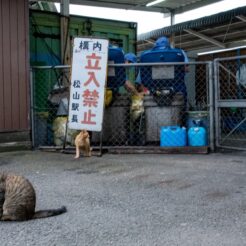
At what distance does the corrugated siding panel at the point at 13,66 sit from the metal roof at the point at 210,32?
5.74 meters

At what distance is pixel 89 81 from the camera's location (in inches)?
330

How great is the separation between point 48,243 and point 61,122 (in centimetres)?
545

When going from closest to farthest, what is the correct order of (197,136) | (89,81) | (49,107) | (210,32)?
(89,81), (197,136), (49,107), (210,32)

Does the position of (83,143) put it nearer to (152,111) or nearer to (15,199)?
(152,111)

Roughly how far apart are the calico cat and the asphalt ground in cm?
8

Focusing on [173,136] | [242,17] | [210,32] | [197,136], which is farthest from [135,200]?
[210,32]

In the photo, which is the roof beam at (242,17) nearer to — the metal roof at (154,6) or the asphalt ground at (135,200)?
the metal roof at (154,6)

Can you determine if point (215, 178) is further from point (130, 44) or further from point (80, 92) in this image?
point (130, 44)

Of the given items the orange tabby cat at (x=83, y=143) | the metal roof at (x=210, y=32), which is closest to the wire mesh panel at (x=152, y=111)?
the orange tabby cat at (x=83, y=143)

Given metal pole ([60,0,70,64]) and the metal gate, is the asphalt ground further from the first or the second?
metal pole ([60,0,70,64])

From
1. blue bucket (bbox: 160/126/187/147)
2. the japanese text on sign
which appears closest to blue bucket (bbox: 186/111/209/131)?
blue bucket (bbox: 160/126/187/147)

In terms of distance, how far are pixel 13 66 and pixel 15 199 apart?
532 cm

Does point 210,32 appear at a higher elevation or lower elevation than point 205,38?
higher

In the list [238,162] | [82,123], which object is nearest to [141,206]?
[238,162]
